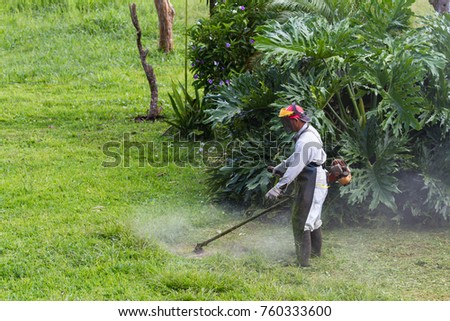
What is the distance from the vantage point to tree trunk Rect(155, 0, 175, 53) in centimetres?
1670

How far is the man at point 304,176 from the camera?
666 centimetres

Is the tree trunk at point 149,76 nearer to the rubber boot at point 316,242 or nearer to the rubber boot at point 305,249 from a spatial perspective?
the rubber boot at point 316,242

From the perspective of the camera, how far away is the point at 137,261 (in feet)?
22.4

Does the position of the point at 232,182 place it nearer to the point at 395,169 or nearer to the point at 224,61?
the point at 395,169

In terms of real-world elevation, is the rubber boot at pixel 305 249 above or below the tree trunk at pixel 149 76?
below

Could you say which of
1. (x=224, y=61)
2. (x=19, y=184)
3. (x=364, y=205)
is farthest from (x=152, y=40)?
(x=364, y=205)

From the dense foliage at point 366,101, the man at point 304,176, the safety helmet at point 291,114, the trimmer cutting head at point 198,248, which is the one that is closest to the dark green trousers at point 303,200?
the man at point 304,176

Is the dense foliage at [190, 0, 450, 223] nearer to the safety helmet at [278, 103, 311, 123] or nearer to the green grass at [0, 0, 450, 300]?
the green grass at [0, 0, 450, 300]

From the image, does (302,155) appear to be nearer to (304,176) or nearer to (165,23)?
(304,176)

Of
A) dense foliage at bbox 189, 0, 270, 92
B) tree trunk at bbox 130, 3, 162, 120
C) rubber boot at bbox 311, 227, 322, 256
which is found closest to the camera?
rubber boot at bbox 311, 227, 322, 256

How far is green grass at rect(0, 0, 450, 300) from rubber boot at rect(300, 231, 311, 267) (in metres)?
0.09

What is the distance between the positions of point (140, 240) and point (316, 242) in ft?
5.64

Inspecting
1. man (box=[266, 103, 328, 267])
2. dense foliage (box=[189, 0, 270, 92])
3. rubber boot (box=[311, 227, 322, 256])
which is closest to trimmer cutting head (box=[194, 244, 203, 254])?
man (box=[266, 103, 328, 267])

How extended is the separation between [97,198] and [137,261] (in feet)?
7.21
